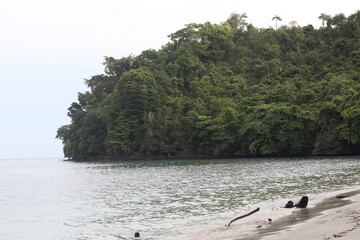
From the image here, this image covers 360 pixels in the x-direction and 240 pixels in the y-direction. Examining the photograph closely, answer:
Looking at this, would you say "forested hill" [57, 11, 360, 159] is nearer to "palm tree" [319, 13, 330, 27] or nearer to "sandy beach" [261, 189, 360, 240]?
"palm tree" [319, 13, 330, 27]

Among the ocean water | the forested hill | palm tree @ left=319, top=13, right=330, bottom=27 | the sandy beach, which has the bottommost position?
the ocean water

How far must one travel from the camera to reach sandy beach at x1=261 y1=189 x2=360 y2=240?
10016mm

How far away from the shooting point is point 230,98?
9725 cm

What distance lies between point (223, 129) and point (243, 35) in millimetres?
66720

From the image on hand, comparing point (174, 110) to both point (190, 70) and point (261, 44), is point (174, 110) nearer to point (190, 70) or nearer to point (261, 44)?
point (190, 70)

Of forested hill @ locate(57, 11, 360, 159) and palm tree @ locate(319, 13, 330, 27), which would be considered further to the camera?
palm tree @ locate(319, 13, 330, 27)

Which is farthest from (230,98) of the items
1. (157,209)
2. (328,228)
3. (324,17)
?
(328,228)

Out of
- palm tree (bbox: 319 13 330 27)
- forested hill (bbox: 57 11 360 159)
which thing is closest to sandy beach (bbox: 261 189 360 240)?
forested hill (bbox: 57 11 360 159)

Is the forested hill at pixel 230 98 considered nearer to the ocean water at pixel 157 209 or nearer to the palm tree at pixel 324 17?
the palm tree at pixel 324 17

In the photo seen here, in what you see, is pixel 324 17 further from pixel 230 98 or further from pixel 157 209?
pixel 157 209

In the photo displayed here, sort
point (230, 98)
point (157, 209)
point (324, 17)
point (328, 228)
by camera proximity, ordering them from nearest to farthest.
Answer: point (328, 228)
point (157, 209)
point (230, 98)
point (324, 17)

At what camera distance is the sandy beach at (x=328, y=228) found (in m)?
10.0

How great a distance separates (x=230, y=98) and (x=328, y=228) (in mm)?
86522

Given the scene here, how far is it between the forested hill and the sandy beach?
2058 inches
